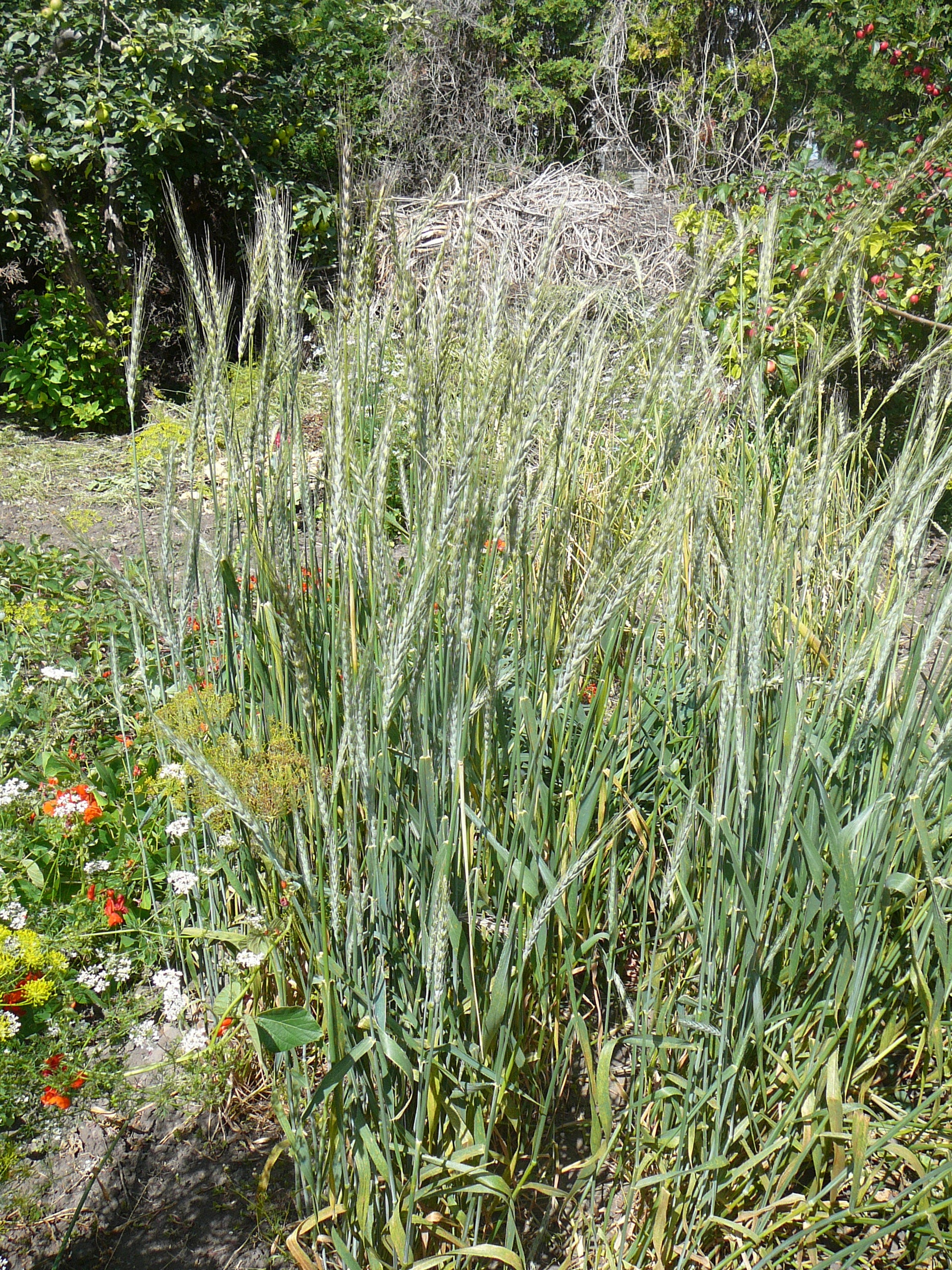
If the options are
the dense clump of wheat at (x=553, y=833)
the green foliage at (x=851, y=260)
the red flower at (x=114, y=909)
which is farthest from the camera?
the green foliage at (x=851, y=260)

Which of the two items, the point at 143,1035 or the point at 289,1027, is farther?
the point at 143,1035

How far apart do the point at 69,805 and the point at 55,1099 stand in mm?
486

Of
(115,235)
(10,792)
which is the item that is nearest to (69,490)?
(115,235)

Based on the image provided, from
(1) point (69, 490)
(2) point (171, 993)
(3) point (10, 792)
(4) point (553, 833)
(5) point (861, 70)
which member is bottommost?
(1) point (69, 490)

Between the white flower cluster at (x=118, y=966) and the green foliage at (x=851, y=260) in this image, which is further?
the green foliage at (x=851, y=260)

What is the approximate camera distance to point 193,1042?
4.02ft

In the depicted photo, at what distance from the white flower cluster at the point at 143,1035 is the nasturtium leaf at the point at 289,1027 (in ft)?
0.92

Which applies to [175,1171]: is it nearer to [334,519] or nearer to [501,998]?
[501,998]

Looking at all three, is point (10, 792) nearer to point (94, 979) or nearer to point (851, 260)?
point (94, 979)

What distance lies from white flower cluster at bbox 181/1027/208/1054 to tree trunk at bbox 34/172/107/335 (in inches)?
190

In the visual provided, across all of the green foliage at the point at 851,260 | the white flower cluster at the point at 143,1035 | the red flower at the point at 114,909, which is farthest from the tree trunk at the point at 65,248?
the white flower cluster at the point at 143,1035

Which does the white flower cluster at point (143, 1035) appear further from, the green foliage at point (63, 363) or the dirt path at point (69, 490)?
the green foliage at point (63, 363)

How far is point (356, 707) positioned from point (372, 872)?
0.31 m

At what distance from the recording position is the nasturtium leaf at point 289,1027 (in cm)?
104
